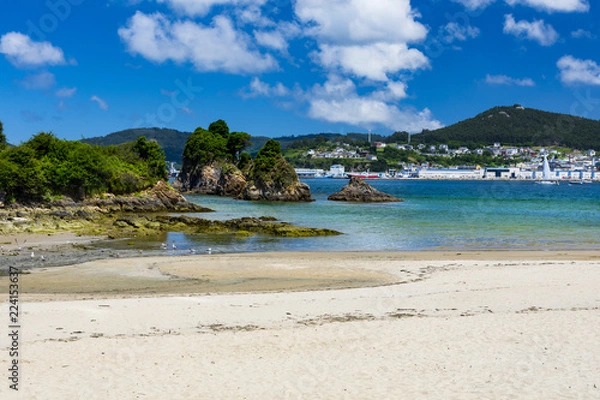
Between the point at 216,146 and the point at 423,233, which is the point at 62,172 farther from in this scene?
the point at 216,146

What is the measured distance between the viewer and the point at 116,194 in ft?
202

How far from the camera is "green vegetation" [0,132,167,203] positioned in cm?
5188

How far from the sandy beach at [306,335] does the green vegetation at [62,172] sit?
34.1m

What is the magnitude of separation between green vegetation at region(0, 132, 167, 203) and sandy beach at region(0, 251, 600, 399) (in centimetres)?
3415

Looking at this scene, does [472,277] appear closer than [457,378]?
No

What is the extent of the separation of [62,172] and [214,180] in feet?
169

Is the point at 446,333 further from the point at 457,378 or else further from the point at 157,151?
the point at 157,151

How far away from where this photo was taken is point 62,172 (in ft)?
180

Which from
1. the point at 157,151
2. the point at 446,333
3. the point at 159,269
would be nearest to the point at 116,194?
the point at 157,151

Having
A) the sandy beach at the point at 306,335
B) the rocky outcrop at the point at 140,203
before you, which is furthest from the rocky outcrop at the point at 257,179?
the sandy beach at the point at 306,335

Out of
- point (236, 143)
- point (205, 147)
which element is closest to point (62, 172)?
point (205, 147)

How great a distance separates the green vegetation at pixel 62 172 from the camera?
51875mm

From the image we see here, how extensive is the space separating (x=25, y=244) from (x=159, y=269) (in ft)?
38.6

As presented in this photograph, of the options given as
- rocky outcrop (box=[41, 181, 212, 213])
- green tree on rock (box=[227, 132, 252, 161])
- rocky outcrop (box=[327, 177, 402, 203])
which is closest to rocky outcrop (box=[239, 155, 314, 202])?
rocky outcrop (box=[327, 177, 402, 203])
